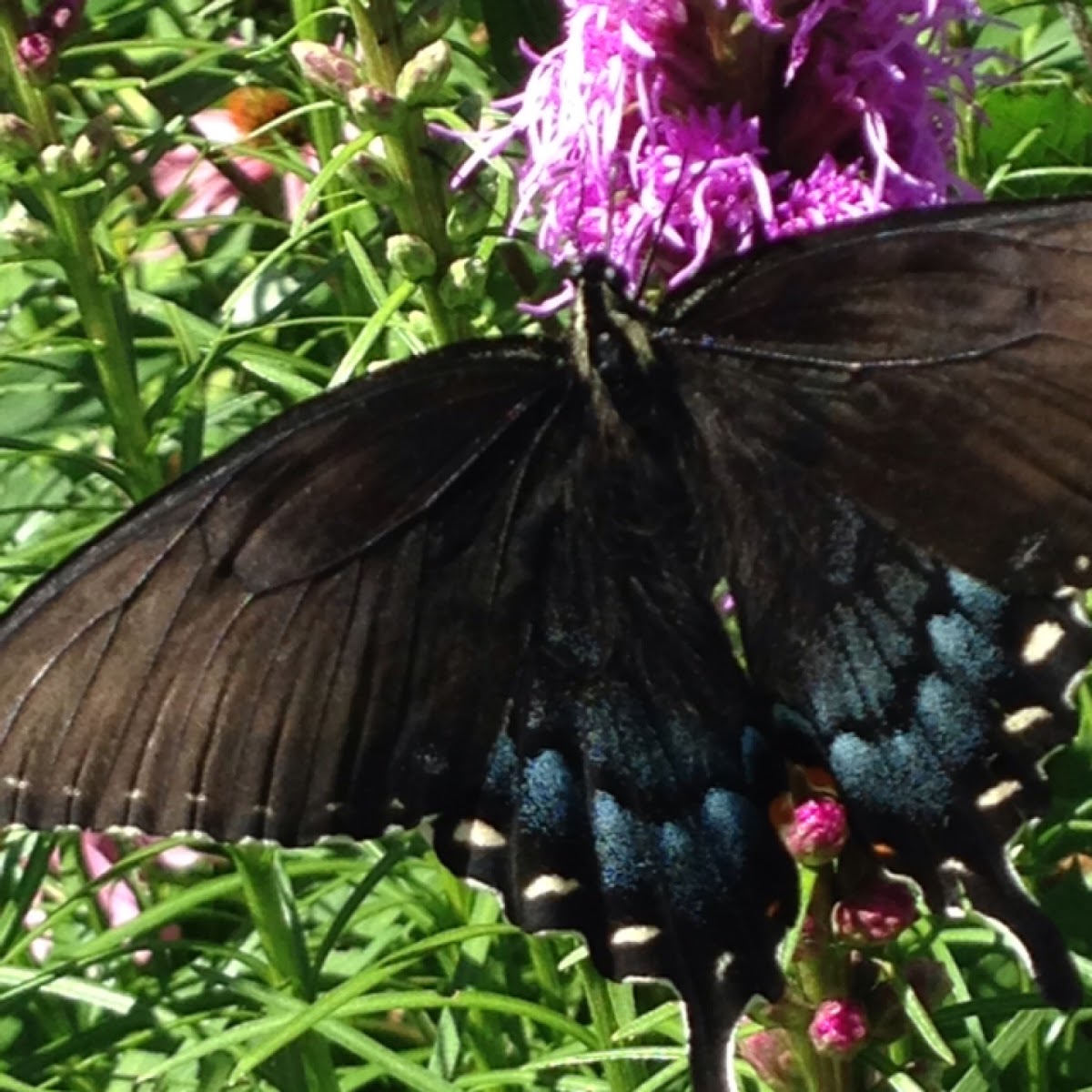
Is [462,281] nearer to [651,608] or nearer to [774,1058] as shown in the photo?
[651,608]

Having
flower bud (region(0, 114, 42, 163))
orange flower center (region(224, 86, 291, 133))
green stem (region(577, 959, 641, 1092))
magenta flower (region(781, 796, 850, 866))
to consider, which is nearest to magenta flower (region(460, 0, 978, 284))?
magenta flower (region(781, 796, 850, 866))

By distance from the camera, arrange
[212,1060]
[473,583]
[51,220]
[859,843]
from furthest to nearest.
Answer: [212,1060]
[51,220]
[473,583]
[859,843]

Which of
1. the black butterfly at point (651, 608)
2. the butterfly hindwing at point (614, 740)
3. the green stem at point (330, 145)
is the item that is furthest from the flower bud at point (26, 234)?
the butterfly hindwing at point (614, 740)

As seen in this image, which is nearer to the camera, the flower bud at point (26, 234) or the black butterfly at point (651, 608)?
the black butterfly at point (651, 608)

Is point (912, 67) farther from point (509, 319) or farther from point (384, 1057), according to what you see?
point (384, 1057)

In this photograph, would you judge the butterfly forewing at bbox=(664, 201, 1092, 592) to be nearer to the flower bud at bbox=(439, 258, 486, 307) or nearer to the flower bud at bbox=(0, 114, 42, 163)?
the flower bud at bbox=(439, 258, 486, 307)

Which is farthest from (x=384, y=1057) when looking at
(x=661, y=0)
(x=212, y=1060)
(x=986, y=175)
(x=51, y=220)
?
(x=986, y=175)

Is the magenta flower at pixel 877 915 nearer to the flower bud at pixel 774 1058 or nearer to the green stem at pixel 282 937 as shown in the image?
the flower bud at pixel 774 1058
